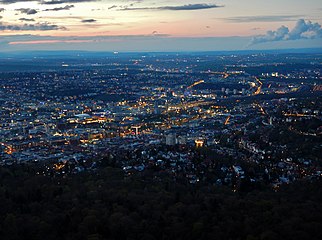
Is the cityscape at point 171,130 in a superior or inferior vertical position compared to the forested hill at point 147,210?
inferior

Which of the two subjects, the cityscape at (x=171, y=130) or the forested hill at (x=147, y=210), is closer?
the forested hill at (x=147, y=210)

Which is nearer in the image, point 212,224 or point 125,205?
point 212,224

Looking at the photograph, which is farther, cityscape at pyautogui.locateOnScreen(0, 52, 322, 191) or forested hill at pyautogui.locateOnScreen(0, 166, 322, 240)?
cityscape at pyautogui.locateOnScreen(0, 52, 322, 191)

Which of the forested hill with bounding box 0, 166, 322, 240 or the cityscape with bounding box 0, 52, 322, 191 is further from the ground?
the forested hill with bounding box 0, 166, 322, 240

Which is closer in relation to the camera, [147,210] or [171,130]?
[147,210]

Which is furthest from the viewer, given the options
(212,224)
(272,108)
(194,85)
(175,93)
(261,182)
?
(194,85)

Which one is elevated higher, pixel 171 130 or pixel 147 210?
pixel 147 210

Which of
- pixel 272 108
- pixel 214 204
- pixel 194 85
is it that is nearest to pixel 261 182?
pixel 214 204

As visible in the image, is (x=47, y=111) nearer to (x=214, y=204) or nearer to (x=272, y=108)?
(x=272, y=108)
